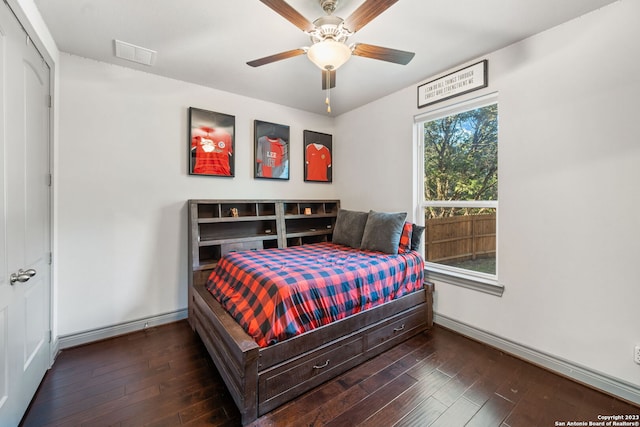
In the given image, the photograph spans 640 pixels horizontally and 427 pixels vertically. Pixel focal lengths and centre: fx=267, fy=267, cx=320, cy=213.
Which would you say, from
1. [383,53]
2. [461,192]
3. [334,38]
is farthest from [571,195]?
[334,38]

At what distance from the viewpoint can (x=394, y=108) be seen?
3.18 m

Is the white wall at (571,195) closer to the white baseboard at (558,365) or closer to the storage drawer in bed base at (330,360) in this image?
the white baseboard at (558,365)

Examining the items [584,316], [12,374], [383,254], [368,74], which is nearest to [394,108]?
[368,74]

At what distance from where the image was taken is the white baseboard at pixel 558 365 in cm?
172

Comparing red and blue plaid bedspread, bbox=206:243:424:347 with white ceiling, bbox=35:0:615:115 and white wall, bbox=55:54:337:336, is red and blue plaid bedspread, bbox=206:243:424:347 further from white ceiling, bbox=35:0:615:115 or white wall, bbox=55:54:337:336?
white ceiling, bbox=35:0:615:115

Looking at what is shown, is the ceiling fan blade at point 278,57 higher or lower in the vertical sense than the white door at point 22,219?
higher

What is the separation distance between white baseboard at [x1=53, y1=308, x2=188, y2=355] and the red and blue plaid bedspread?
0.74 meters

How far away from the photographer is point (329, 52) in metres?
1.64

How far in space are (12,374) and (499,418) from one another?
8.89 ft

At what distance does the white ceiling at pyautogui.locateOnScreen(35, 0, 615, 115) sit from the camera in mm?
1784

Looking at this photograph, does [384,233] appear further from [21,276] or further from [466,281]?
[21,276]

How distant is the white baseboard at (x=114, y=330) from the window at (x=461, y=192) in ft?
9.13

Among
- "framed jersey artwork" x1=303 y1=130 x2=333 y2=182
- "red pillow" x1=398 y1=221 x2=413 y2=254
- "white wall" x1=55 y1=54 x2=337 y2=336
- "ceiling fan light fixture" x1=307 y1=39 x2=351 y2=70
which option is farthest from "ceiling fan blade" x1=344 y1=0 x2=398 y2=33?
"framed jersey artwork" x1=303 y1=130 x2=333 y2=182

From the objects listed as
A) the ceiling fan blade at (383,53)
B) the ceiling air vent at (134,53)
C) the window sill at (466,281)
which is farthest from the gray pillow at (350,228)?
the ceiling air vent at (134,53)
